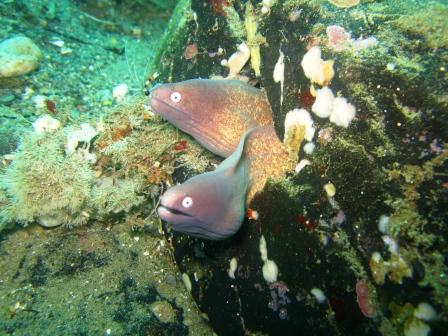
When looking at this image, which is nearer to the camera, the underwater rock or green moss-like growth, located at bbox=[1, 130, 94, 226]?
green moss-like growth, located at bbox=[1, 130, 94, 226]

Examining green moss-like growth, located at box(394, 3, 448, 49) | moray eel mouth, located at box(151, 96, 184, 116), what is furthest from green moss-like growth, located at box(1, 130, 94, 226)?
green moss-like growth, located at box(394, 3, 448, 49)

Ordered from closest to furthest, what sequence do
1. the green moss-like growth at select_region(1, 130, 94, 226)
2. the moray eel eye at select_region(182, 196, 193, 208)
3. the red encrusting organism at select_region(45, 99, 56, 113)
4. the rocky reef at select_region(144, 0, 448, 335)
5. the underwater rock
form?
1. the rocky reef at select_region(144, 0, 448, 335)
2. the moray eel eye at select_region(182, 196, 193, 208)
3. the green moss-like growth at select_region(1, 130, 94, 226)
4. the red encrusting organism at select_region(45, 99, 56, 113)
5. the underwater rock

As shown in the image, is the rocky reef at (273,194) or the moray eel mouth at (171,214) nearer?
the rocky reef at (273,194)

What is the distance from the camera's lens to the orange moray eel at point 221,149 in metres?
2.32

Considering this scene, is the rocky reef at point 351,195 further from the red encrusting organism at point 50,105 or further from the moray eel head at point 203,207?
the red encrusting organism at point 50,105

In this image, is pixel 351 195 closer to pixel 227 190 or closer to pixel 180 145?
pixel 227 190

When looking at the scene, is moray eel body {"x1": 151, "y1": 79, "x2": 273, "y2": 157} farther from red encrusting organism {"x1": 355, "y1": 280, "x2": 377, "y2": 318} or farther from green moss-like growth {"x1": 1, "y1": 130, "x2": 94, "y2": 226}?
red encrusting organism {"x1": 355, "y1": 280, "x2": 377, "y2": 318}

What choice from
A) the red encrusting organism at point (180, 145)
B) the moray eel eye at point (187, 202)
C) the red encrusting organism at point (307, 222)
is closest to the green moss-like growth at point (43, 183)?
the red encrusting organism at point (180, 145)

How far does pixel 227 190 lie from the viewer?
7.95ft

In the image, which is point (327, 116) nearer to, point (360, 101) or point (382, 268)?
point (360, 101)

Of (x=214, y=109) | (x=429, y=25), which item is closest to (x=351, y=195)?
(x=429, y=25)

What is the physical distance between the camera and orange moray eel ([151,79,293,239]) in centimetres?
232

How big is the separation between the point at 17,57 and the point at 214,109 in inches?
124

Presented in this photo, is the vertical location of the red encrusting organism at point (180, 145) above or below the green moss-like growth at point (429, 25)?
below
